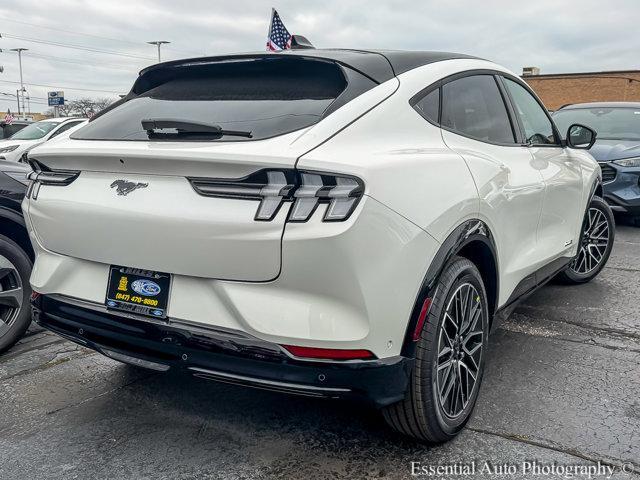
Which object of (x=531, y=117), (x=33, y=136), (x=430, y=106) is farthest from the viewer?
(x=33, y=136)

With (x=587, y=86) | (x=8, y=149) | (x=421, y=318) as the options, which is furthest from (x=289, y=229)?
(x=587, y=86)

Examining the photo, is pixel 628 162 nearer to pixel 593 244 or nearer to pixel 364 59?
pixel 593 244

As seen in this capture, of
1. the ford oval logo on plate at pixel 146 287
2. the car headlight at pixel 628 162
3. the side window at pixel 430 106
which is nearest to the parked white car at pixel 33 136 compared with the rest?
the car headlight at pixel 628 162

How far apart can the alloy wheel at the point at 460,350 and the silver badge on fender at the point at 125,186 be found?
1310 millimetres

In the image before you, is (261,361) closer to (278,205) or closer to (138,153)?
(278,205)

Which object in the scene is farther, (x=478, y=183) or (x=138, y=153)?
(x=478, y=183)

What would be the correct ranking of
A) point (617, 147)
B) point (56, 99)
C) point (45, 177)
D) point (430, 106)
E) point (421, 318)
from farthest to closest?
1. point (56, 99)
2. point (617, 147)
3. point (430, 106)
4. point (45, 177)
5. point (421, 318)

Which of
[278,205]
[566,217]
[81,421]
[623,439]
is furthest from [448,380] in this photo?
[566,217]

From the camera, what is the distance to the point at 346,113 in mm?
2297

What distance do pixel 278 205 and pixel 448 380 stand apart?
1.14 m

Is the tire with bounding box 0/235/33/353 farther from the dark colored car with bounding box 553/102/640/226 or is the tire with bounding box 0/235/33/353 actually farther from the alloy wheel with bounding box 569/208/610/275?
the dark colored car with bounding box 553/102/640/226

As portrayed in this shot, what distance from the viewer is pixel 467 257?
2820 millimetres

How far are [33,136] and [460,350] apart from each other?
13.7 meters

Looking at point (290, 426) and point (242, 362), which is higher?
point (242, 362)
